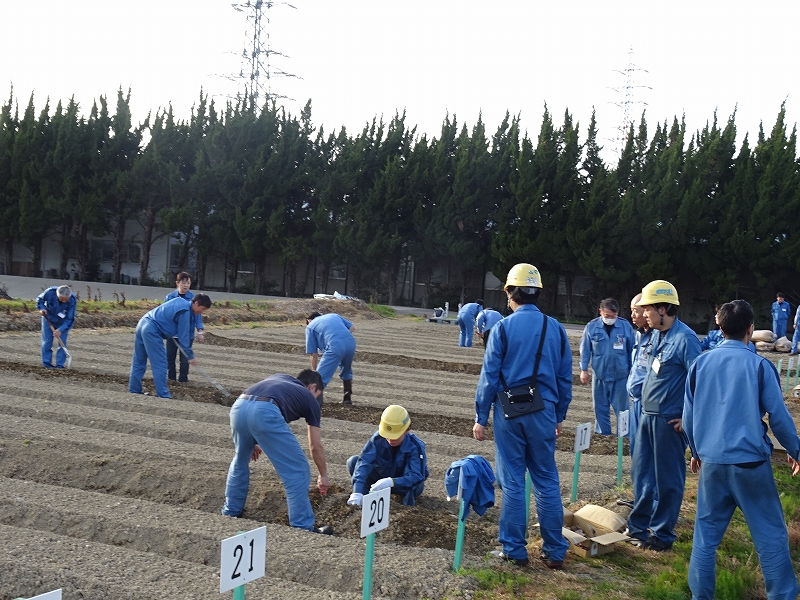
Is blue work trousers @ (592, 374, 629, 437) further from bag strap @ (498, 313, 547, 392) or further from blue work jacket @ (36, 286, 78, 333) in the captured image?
blue work jacket @ (36, 286, 78, 333)

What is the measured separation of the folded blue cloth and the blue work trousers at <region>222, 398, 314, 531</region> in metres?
1.04

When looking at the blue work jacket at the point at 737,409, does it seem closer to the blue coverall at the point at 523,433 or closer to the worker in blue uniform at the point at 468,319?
the blue coverall at the point at 523,433

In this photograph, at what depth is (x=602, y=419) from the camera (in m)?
10.3

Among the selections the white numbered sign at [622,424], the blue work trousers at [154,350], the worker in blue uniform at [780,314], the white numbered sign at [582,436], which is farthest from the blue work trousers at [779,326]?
the white numbered sign at [582,436]

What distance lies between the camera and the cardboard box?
5.66m

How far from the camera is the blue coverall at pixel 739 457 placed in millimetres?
4477

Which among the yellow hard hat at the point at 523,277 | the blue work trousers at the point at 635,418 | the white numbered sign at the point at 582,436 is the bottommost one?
the white numbered sign at the point at 582,436

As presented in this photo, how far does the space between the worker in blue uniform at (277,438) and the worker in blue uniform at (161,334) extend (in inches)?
206

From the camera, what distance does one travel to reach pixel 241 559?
3.54 metres

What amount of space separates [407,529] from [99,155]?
4011 centimetres

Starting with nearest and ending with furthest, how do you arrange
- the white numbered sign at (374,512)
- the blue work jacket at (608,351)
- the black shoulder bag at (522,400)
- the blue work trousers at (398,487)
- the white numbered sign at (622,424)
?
the white numbered sign at (374,512) < the black shoulder bag at (522,400) < the blue work trousers at (398,487) < the white numbered sign at (622,424) < the blue work jacket at (608,351)

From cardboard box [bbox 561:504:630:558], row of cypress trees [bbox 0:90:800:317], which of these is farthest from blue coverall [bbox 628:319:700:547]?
row of cypress trees [bbox 0:90:800:317]

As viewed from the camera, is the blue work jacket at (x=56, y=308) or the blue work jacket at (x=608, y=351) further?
the blue work jacket at (x=56, y=308)

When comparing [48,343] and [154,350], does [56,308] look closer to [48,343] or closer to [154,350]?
[48,343]
